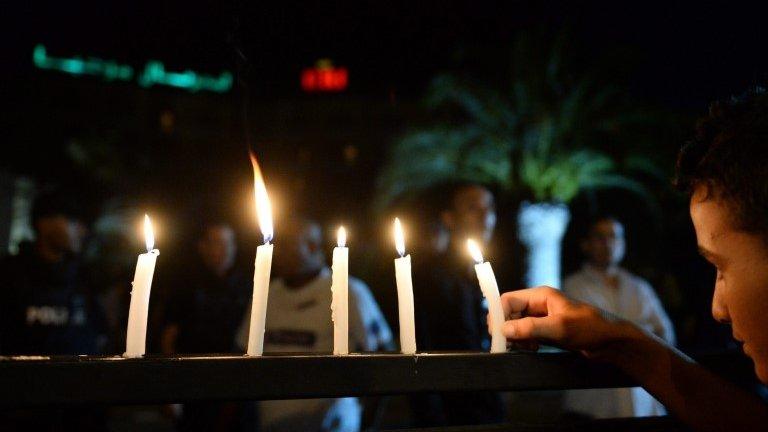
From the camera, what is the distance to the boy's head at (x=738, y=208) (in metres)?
1.28

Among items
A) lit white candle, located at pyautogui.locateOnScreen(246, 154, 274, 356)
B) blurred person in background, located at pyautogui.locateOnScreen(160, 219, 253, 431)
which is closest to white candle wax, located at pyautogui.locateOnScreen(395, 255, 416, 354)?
lit white candle, located at pyautogui.locateOnScreen(246, 154, 274, 356)

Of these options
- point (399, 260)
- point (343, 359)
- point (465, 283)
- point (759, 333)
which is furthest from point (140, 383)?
point (465, 283)

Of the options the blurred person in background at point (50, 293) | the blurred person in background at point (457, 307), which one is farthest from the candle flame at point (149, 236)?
the blurred person in background at point (50, 293)

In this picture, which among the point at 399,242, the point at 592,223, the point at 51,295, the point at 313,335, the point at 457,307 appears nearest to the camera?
the point at 399,242

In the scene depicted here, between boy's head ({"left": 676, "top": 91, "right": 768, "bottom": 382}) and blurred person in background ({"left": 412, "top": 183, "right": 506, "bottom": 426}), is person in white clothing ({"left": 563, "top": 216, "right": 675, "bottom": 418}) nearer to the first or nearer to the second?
blurred person in background ({"left": 412, "top": 183, "right": 506, "bottom": 426})

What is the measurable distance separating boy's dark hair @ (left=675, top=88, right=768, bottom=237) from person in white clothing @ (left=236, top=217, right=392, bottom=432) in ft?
10.1

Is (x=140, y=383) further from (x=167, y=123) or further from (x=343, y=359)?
(x=167, y=123)

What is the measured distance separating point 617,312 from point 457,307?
1.30m

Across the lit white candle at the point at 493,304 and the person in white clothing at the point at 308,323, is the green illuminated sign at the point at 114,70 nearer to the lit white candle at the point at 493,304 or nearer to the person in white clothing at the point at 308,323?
the person in white clothing at the point at 308,323

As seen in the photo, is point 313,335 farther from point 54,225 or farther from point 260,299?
point 260,299

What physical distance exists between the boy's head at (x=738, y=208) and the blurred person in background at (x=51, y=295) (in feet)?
14.5

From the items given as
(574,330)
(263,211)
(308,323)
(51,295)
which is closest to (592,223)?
(308,323)

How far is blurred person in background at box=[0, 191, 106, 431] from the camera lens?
5027 mm

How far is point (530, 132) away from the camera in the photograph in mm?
27938
